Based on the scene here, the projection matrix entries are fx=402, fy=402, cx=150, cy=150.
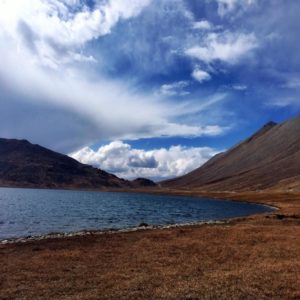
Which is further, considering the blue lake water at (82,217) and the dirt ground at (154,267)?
the blue lake water at (82,217)

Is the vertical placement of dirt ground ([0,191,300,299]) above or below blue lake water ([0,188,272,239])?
below

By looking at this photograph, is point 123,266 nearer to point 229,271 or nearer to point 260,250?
point 229,271

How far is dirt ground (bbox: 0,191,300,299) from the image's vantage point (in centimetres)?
2130

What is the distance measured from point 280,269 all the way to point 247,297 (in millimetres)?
7648

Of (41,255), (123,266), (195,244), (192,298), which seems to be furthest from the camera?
(195,244)

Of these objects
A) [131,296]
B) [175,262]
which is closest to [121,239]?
[175,262]

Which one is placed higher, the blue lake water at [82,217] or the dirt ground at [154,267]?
the blue lake water at [82,217]

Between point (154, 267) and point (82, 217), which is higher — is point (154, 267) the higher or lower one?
the lower one

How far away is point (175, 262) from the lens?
30.0 metres

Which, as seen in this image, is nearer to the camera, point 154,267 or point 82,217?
point 154,267

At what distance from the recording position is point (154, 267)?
92.0 feet

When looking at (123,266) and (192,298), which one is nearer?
(192,298)

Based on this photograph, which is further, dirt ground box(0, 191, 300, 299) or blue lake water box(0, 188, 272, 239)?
blue lake water box(0, 188, 272, 239)

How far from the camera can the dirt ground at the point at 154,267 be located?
21297 millimetres
